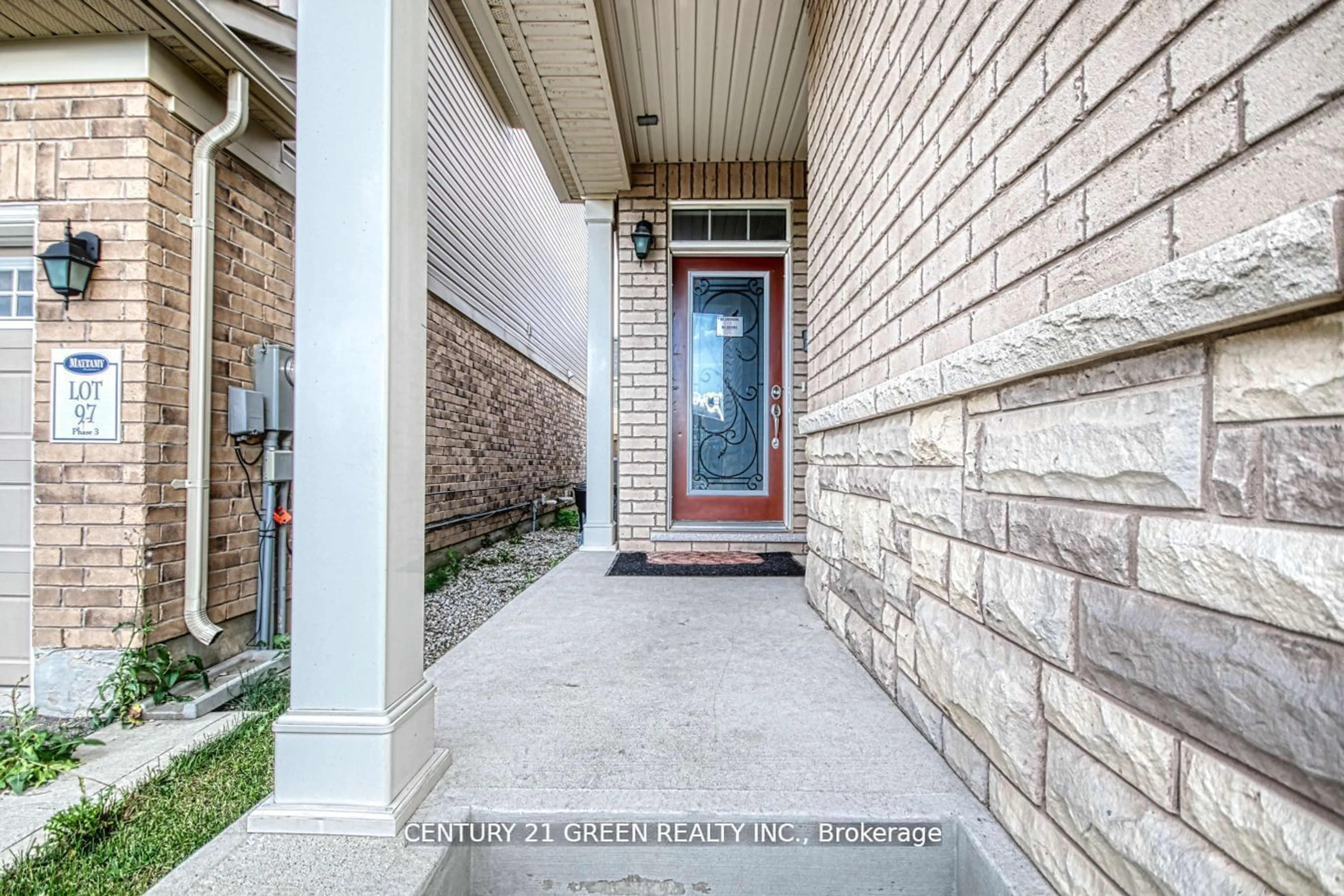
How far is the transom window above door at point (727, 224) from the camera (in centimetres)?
479

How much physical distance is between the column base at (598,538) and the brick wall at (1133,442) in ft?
10.6

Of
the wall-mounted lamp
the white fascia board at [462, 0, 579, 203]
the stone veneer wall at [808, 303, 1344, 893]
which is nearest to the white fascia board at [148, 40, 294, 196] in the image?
the wall-mounted lamp

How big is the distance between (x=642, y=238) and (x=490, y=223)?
8.93 ft

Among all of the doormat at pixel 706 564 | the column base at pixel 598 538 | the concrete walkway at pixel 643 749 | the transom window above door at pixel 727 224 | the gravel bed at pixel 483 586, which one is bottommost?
the gravel bed at pixel 483 586

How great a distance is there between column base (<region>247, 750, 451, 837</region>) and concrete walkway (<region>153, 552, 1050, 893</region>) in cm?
2

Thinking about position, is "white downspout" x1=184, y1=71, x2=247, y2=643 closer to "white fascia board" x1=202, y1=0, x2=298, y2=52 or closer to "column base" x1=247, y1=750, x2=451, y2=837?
"white fascia board" x1=202, y1=0, x2=298, y2=52

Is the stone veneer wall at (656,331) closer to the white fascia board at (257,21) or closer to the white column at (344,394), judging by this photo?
the white fascia board at (257,21)

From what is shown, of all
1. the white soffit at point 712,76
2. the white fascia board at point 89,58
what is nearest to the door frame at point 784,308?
the white soffit at point 712,76

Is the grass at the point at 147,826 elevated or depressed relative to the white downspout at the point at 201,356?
depressed

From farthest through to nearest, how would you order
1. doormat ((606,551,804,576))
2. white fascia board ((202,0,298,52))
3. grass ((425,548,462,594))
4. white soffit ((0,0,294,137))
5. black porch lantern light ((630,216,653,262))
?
black porch lantern light ((630,216,653,262)) < grass ((425,548,462,594)) < doormat ((606,551,804,576)) < white fascia board ((202,0,298,52)) < white soffit ((0,0,294,137))

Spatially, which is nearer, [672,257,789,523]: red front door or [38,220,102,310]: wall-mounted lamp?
[38,220,102,310]: wall-mounted lamp

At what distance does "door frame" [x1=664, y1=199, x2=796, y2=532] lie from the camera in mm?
4652

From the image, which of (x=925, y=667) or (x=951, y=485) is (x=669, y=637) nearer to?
(x=925, y=667)

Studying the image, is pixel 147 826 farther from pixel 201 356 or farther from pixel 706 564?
pixel 706 564
